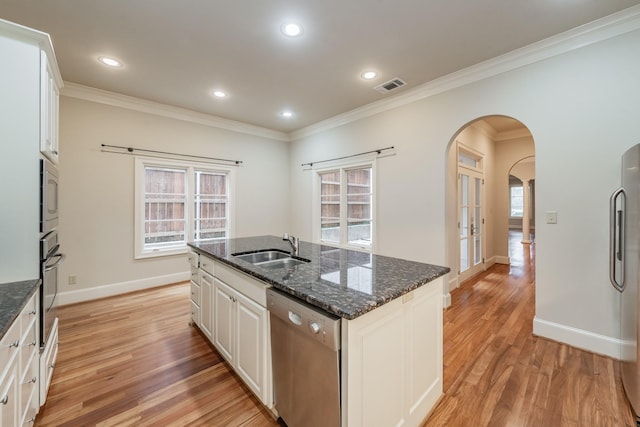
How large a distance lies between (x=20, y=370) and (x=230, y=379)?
3.87 ft

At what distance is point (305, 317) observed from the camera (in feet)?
4.17

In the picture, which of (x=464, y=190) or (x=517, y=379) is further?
(x=464, y=190)

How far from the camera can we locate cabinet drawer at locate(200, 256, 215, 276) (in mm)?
2330

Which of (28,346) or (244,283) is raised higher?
(244,283)

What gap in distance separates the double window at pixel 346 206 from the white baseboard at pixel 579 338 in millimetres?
2253

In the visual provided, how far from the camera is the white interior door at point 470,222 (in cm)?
443

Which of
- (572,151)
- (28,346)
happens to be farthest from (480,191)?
(28,346)

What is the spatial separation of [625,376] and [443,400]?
1299mm

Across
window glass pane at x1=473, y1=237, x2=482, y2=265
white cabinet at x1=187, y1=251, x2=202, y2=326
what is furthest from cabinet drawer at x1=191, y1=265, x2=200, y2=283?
window glass pane at x1=473, y1=237, x2=482, y2=265

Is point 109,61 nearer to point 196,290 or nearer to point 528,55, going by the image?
point 196,290

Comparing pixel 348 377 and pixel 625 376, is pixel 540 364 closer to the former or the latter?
pixel 625 376

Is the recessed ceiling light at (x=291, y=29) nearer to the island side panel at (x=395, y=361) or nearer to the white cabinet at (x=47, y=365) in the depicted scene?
the island side panel at (x=395, y=361)

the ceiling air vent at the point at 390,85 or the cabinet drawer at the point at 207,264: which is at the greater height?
the ceiling air vent at the point at 390,85

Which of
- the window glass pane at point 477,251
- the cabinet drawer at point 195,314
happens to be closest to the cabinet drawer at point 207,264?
the cabinet drawer at point 195,314
